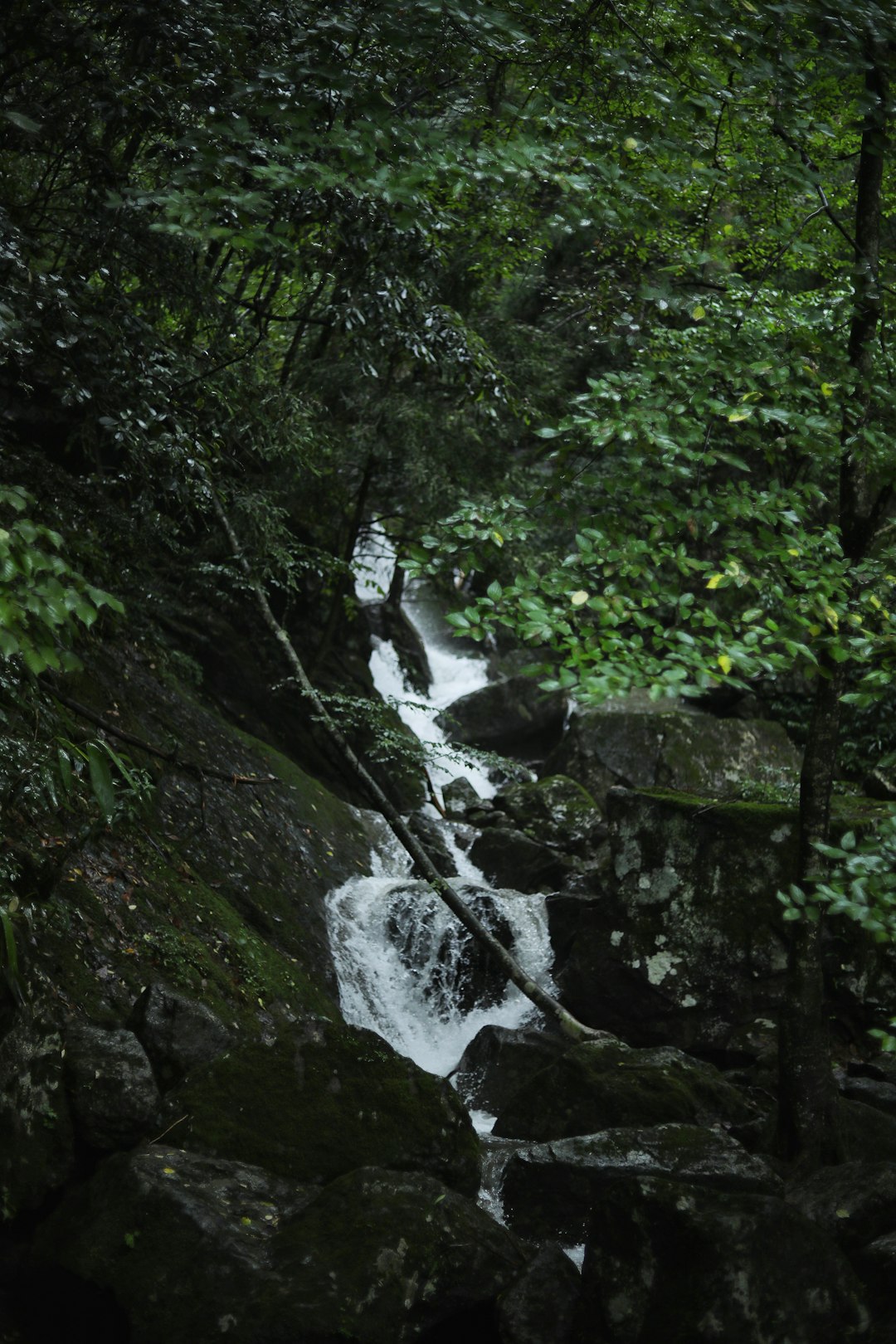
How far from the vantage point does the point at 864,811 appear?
10.7 m

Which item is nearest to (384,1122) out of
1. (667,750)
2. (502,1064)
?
(502,1064)

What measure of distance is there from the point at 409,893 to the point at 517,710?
32.8 feet

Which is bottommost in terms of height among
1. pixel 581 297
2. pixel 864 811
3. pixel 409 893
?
pixel 409 893

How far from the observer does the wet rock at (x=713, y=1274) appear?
181 inches

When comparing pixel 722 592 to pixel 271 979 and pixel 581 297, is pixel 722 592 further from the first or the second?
pixel 271 979

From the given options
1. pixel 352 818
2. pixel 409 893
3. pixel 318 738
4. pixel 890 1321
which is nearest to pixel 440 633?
pixel 318 738

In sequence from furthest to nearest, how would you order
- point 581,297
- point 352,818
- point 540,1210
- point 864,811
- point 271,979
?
point 352,818 → point 864,811 → point 581,297 → point 271,979 → point 540,1210

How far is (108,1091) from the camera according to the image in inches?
210

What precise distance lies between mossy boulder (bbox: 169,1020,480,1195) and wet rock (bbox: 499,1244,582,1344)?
90cm

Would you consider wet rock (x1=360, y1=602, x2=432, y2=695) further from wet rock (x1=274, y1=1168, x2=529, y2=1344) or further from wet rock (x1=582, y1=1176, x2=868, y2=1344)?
wet rock (x1=582, y1=1176, x2=868, y2=1344)

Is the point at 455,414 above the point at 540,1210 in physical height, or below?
above

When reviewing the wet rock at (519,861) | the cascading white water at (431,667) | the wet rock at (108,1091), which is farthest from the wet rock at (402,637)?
the wet rock at (108,1091)

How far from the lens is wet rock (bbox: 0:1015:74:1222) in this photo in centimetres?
496

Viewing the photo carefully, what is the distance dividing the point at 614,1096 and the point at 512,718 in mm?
14101
